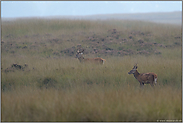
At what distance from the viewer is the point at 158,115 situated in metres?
4.34

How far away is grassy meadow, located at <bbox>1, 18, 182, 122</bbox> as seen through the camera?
458 cm

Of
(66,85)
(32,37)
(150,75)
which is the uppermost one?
(32,37)

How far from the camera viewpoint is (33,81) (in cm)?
814

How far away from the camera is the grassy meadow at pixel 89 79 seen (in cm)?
458

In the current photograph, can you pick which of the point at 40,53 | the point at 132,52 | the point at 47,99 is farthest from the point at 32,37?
the point at 47,99

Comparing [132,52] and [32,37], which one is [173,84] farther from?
[32,37]

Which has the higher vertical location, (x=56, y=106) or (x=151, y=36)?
(x=151, y=36)

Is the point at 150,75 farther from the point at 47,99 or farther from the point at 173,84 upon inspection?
the point at 47,99

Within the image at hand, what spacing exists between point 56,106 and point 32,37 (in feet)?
48.9

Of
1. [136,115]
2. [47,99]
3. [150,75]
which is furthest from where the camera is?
[150,75]

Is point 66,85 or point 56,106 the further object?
point 66,85

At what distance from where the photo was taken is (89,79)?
802 centimetres

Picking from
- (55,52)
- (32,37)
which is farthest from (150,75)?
(32,37)

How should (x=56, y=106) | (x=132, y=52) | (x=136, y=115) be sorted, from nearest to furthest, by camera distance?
Answer: (x=136, y=115) < (x=56, y=106) < (x=132, y=52)
